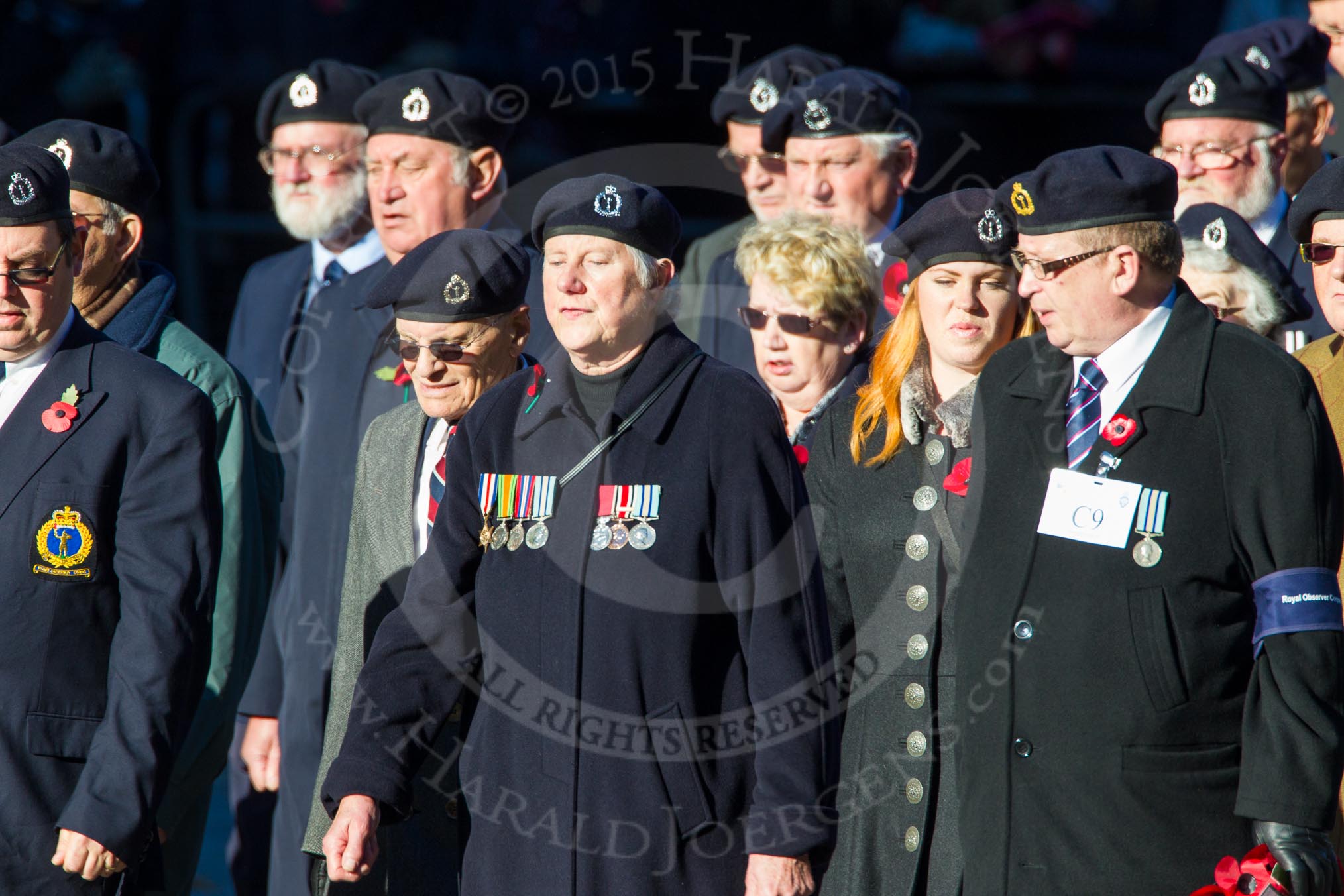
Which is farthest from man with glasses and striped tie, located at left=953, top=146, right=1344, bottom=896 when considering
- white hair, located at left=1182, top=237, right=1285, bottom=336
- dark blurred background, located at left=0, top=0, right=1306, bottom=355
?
dark blurred background, located at left=0, top=0, right=1306, bottom=355

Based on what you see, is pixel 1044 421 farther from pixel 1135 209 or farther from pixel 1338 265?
pixel 1338 265

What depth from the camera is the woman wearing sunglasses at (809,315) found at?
5.16 meters

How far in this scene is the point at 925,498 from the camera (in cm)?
425

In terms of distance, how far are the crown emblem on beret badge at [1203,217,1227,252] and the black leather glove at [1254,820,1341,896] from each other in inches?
82.7

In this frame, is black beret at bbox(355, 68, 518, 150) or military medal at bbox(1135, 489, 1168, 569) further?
black beret at bbox(355, 68, 518, 150)

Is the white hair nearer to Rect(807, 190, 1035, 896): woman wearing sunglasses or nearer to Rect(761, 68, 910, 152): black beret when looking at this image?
Rect(807, 190, 1035, 896): woman wearing sunglasses

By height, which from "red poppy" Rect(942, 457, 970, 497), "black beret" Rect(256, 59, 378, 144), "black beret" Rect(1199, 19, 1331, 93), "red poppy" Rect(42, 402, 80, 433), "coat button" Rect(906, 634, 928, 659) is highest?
"black beret" Rect(1199, 19, 1331, 93)

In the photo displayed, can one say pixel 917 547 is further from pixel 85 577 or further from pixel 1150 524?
pixel 85 577

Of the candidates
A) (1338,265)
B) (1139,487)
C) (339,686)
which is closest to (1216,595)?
(1139,487)

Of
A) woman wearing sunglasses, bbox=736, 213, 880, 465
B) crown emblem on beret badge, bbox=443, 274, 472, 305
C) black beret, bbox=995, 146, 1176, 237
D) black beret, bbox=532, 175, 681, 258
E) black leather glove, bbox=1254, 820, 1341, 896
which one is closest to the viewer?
black leather glove, bbox=1254, 820, 1341, 896

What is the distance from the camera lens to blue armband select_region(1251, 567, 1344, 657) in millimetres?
3363

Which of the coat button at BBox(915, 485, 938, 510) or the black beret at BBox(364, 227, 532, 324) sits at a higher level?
the black beret at BBox(364, 227, 532, 324)

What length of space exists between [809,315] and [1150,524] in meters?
1.81

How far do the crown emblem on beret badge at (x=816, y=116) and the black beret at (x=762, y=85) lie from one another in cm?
61
